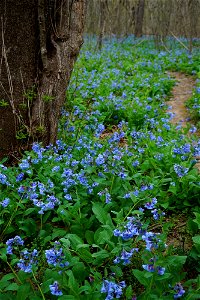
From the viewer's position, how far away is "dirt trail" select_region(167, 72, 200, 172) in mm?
5812

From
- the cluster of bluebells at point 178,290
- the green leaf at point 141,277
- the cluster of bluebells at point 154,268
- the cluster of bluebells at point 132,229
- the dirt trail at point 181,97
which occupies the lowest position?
the dirt trail at point 181,97

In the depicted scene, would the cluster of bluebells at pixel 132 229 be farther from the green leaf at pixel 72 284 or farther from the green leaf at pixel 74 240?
the green leaf at pixel 74 240

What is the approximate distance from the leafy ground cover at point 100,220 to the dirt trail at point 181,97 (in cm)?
118

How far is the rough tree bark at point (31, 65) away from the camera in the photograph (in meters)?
3.24

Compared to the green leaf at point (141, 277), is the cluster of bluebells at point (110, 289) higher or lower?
higher

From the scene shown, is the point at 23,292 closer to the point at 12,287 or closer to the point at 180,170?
the point at 12,287

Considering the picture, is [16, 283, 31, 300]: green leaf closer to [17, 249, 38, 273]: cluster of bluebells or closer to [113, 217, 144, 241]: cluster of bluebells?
[17, 249, 38, 273]: cluster of bluebells

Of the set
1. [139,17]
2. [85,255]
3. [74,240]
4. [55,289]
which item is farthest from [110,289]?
[139,17]

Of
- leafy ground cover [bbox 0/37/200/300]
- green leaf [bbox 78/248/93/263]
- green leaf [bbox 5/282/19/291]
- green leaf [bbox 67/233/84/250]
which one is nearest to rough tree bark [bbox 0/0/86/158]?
leafy ground cover [bbox 0/37/200/300]

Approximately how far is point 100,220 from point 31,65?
5.16 feet

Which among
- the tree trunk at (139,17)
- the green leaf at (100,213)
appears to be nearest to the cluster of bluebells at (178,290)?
the green leaf at (100,213)

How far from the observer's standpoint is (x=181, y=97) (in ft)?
23.6

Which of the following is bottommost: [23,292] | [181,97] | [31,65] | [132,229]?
[181,97]

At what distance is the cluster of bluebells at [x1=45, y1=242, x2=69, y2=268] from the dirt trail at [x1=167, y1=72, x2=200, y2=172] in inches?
143
